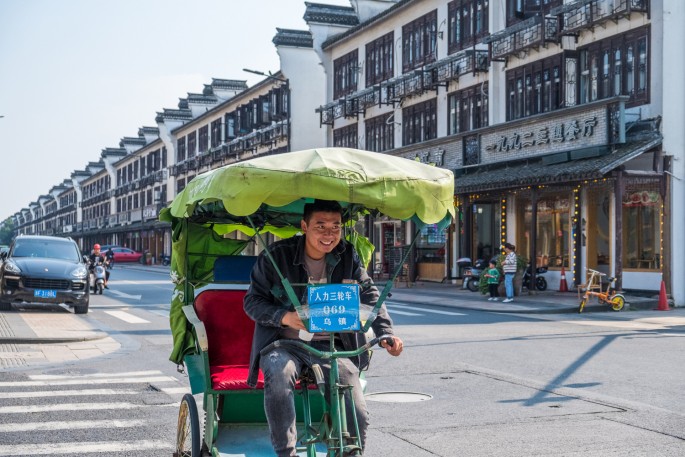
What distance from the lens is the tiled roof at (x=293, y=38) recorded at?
170ft

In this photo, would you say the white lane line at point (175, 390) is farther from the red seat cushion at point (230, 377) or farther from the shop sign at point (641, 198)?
the shop sign at point (641, 198)

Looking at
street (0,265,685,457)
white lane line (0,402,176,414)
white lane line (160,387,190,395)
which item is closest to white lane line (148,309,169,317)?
street (0,265,685,457)

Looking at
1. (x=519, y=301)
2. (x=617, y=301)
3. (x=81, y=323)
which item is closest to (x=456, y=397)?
(x=81, y=323)

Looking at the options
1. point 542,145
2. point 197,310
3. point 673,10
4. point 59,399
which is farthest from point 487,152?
point 197,310

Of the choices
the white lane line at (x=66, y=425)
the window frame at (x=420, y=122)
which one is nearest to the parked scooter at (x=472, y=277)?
the window frame at (x=420, y=122)

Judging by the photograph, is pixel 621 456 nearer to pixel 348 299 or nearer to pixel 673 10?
pixel 348 299

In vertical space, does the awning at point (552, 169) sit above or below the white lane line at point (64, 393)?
above

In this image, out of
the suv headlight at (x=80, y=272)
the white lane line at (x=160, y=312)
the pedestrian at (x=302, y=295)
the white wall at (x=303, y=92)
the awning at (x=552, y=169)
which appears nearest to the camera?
the pedestrian at (x=302, y=295)

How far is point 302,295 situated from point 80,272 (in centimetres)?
1695

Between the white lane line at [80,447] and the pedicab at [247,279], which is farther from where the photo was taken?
the white lane line at [80,447]

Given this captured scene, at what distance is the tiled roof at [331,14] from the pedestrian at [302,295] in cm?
4476

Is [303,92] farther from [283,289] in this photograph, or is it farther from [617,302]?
Result: [283,289]

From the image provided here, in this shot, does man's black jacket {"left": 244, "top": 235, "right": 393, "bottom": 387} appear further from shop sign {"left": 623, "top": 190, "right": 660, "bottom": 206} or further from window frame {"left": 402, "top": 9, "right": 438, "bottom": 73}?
window frame {"left": 402, "top": 9, "right": 438, "bottom": 73}

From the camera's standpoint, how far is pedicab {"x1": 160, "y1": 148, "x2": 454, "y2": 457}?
16.5 ft
